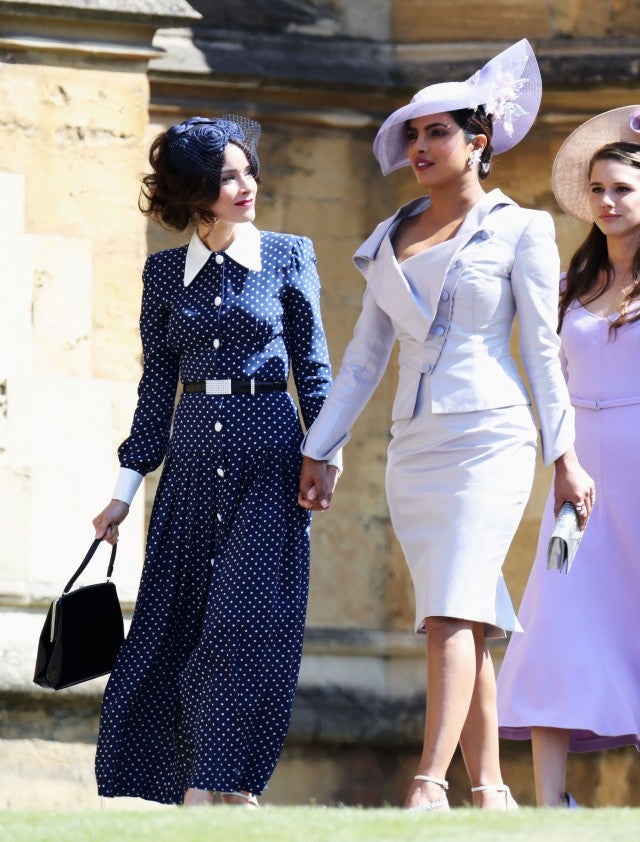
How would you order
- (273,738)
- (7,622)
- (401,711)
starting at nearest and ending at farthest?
1. (273,738)
2. (7,622)
3. (401,711)

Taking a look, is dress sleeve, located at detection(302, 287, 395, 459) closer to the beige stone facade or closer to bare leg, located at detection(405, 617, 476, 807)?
bare leg, located at detection(405, 617, 476, 807)

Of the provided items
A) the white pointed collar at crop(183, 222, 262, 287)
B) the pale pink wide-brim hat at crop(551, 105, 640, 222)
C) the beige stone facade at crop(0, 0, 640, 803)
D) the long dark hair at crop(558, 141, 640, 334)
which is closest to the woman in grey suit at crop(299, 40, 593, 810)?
the white pointed collar at crop(183, 222, 262, 287)

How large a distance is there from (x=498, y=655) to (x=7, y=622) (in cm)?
191

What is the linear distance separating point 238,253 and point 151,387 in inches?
17.1

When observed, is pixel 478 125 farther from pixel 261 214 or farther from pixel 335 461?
pixel 261 214

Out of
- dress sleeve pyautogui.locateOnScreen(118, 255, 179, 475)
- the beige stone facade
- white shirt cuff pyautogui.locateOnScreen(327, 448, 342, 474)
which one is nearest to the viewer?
white shirt cuff pyautogui.locateOnScreen(327, 448, 342, 474)

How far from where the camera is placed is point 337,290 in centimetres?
761

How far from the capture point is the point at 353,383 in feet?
17.0

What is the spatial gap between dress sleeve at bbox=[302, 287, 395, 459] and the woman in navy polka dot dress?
0.48 feet

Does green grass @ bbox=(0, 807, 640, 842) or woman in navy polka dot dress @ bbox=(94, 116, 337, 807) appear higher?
woman in navy polka dot dress @ bbox=(94, 116, 337, 807)

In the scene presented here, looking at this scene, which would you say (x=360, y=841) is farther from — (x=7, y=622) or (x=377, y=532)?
(x=377, y=532)

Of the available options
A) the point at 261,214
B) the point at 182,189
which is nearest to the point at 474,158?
the point at 182,189

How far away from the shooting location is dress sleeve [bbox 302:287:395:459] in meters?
5.14

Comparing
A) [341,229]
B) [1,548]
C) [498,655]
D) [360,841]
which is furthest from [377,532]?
[360,841]
